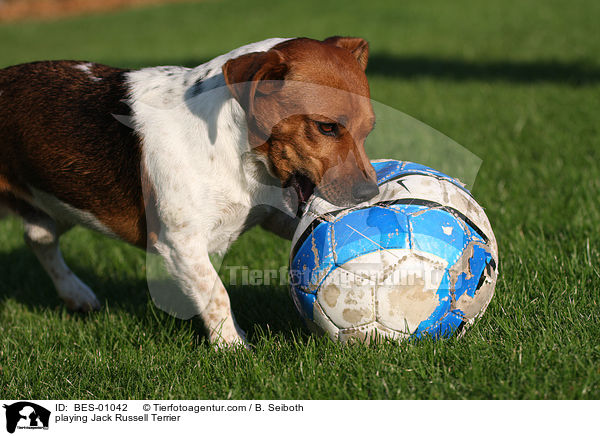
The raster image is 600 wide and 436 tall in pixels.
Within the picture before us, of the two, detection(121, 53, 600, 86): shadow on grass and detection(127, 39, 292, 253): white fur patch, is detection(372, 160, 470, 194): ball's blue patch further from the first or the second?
detection(121, 53, 600, 86): shadow on grass

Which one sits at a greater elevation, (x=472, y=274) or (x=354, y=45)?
(x=354, y=45)

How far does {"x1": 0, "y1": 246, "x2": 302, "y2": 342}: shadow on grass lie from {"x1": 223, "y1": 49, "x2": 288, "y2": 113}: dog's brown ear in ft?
4.21

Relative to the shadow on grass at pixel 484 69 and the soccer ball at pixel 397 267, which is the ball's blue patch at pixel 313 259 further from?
the shadow on grass at pixel 484 69

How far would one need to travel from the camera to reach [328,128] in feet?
10.3

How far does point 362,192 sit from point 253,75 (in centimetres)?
79

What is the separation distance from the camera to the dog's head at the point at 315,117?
311 cm

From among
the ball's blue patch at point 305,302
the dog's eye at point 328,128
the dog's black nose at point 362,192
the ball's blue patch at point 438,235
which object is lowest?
the ball's blue patch at point 305,302

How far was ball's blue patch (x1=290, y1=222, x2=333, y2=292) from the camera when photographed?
9.80ft

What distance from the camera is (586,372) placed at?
2.70 meters

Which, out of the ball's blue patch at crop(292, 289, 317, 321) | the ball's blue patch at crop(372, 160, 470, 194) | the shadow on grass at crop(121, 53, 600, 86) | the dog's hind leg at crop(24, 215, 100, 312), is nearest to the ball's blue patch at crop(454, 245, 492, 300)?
the ball's blue patch at crop(372, 160, 470, 194)
